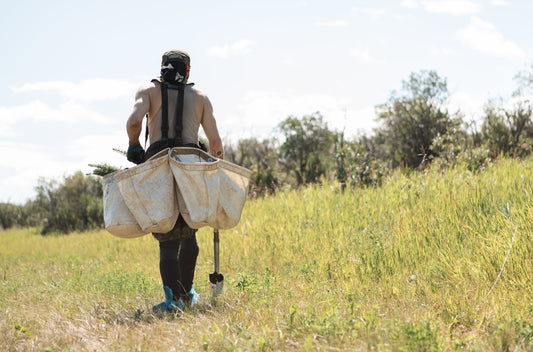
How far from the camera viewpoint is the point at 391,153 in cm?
2430

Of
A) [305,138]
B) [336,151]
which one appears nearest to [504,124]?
[336,151]

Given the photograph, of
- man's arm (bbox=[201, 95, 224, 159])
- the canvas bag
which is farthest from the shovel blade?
man's arm (bbox=[201, 95, 224, 159])

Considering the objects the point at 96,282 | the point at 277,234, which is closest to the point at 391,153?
the point at 277,234

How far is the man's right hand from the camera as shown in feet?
13.6

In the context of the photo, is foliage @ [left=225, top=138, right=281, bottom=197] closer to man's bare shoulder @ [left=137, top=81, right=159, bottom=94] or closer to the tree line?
the tree line

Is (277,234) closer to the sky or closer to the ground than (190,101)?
closer to the ground

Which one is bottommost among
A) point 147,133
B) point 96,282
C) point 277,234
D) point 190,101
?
point 96,282

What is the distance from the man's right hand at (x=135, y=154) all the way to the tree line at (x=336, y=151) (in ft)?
20.7

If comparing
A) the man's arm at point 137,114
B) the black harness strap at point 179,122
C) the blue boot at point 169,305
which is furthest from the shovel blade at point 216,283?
the man's arm at point 137,114

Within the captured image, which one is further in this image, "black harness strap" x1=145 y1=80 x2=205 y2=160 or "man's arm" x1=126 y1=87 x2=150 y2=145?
"black harness strap" x1=145 y1=80 x2=205 y2=160

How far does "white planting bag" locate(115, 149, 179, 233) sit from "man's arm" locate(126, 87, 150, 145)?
35 centimetres

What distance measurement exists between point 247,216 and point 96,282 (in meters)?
3.97

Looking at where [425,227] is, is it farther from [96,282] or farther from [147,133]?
[96,282]

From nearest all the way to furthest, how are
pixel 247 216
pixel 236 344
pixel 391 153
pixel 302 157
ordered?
1. pixel 236 344
2. pixel 247 216
3. pixel 391 153
4. pixel 302 157
